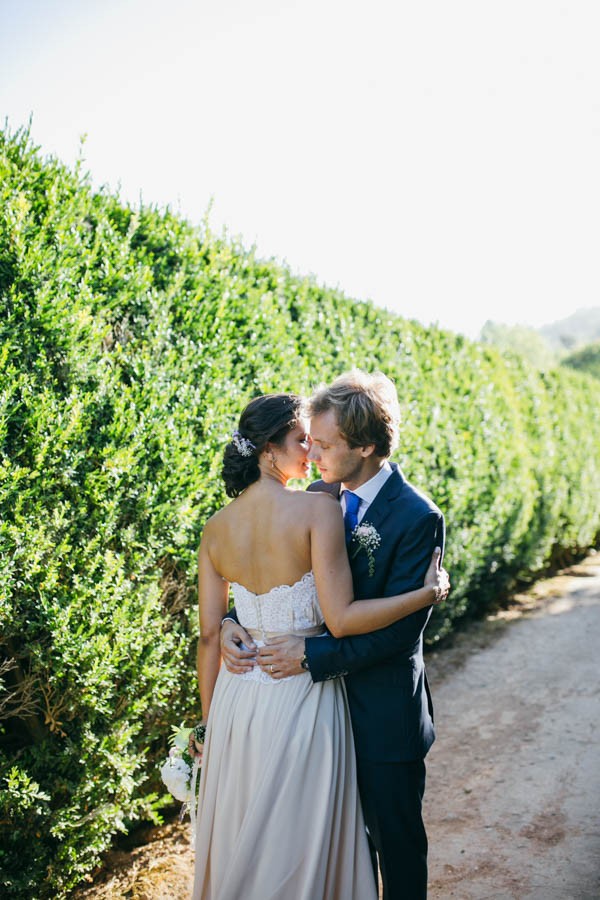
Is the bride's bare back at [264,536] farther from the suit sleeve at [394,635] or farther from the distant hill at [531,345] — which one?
the distant hill at [531,345]

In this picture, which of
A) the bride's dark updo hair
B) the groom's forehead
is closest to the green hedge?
Result: the bride's dark updo hair

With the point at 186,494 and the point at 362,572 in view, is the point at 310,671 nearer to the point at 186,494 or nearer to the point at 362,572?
the point at 362,572

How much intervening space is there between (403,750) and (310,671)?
489 mm

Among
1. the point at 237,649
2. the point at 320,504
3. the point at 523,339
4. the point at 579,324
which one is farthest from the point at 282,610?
the point at 579,324

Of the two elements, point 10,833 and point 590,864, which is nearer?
point 10,833

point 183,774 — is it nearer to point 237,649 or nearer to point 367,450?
point 237,649

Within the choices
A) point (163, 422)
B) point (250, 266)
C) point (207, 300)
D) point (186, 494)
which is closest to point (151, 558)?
point (186, 494)

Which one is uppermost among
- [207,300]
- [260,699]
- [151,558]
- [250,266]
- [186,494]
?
[250,266]

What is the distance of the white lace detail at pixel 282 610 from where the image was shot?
295 centimetres

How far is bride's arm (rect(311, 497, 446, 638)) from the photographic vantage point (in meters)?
2.80

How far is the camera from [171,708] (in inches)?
176

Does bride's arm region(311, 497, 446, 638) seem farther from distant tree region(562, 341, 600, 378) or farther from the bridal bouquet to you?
distant tree region(562, 341, 600, 378)

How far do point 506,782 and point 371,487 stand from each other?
3160 millimetres

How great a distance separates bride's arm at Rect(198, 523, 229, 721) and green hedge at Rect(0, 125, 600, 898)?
78 centimetres
